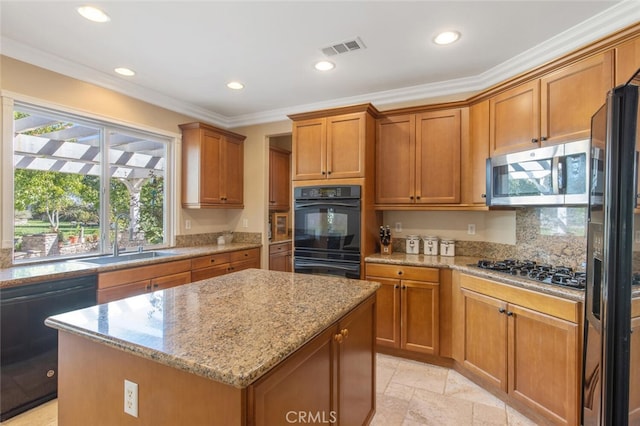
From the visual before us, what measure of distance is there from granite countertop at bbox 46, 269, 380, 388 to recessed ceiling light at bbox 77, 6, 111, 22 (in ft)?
6.24

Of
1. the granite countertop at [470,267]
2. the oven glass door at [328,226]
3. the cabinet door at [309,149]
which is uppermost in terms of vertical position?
the cabinet door at [309,149]

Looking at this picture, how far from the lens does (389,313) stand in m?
2.88

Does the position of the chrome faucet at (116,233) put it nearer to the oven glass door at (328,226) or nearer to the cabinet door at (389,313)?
the oven glass door at (328,226)

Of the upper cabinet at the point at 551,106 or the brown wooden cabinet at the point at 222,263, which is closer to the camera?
the upper cabinet at the point at 551,106

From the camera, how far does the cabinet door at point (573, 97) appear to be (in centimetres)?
190

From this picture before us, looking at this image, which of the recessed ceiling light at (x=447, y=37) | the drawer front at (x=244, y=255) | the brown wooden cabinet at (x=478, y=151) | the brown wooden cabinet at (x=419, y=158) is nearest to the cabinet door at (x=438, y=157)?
the brown wooden cabinet at (x=419, y=158)

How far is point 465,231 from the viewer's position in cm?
312

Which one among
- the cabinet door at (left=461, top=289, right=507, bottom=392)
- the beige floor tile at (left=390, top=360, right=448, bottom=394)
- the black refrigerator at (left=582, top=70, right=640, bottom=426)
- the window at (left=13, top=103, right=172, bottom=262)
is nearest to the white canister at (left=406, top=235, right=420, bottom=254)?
the cabinet door at (left=461, top=289, right=507, bottom=392)

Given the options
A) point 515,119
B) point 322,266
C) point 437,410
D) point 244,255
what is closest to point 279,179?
point 244,255

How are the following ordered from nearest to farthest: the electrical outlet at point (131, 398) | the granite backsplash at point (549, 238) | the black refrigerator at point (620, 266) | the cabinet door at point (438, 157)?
1. the black refrigerator at point (620, 266)
2. the electrical outlet at point (131, 398)
3. the granite backsplash at point (549, 238)
4. the cabinet door at point (438, 157)

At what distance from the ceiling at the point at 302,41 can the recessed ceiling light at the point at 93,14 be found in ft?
0.14

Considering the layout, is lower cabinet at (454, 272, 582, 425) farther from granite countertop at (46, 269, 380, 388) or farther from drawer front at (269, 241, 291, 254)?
drawer front at (269, 241, 291, 254)

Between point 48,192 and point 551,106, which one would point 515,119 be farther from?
point 48,192

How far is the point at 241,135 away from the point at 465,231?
10.2ft
